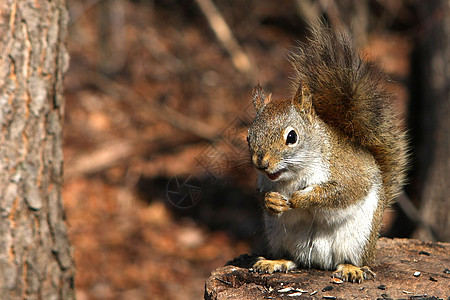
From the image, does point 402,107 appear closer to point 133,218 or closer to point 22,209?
point 133,218

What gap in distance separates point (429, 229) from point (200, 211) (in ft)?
7.82

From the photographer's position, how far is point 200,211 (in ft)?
20.0

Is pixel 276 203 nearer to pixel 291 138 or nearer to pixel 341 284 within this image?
pixel 291 138

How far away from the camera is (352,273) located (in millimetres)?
2420

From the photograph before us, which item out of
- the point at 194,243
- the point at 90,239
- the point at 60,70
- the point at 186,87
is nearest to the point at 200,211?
the point at 194,243

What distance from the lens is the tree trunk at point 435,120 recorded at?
173 inches

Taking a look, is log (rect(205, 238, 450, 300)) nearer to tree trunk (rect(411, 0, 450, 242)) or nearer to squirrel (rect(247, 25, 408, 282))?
squirrel (rect(247, 25, 408, 282))

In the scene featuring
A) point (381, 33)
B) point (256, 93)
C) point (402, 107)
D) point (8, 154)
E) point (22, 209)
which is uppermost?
point (381, 33)

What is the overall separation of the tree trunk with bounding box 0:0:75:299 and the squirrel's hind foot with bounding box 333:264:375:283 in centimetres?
148

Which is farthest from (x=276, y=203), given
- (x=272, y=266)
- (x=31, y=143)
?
(x=31, y=143)

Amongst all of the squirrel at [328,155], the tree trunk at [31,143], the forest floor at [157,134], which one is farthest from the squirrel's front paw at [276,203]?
the tree trunk at [31,143]

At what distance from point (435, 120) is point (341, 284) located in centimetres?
247

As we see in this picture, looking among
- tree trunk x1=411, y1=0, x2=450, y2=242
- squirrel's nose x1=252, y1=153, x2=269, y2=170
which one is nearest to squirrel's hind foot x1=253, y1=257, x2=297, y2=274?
squirrel's nose x1=252, y1=153, x2=269, y2=170

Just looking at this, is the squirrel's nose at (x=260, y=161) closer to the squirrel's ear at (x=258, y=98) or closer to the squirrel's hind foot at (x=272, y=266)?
the squirrel's ear at (x=258, y=98)
